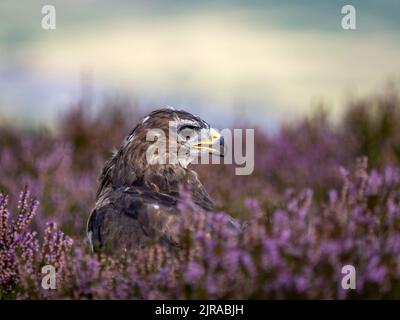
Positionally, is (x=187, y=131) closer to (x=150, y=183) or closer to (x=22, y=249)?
(x=150, y=183)

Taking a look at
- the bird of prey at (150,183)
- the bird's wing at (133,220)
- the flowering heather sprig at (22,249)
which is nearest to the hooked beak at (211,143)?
the bird of prey at (150,183)

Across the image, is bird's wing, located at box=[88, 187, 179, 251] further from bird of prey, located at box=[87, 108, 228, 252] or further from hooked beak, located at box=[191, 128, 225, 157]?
hooked beak, located at box=[191, 128, 225, 157]

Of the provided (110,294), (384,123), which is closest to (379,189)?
(110,294)

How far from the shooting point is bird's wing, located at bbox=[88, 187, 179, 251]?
437 centimetres

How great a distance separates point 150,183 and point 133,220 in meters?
0.57

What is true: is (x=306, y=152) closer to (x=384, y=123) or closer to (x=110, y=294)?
(x=384, y=123)

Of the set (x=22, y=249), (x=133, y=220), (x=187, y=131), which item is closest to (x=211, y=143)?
(x=187, y=131)

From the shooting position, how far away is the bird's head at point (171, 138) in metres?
5.21

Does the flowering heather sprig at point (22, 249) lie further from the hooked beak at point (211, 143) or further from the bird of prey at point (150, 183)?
the hooked beak at point (211, 143)

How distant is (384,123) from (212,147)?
6.05 meters

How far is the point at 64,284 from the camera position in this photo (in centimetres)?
437

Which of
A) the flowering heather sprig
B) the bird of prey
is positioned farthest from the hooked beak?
the flowering heather sprig

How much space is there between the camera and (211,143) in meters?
5.44
